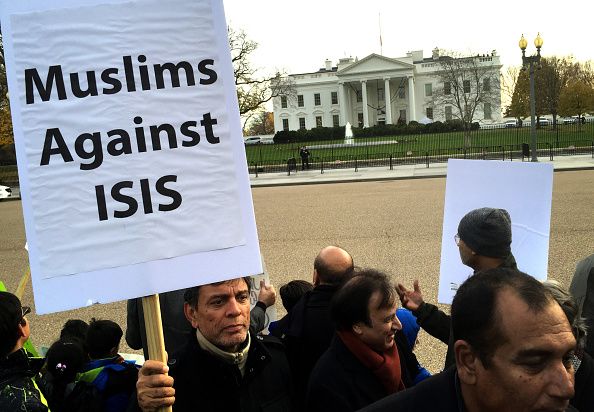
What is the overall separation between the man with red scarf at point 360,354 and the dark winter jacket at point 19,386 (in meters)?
1.11

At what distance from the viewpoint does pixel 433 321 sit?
327cm

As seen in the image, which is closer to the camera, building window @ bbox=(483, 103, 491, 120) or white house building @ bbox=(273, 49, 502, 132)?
building window @ bbox=(483, 103, 491, 120)

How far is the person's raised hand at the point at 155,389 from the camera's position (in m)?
1.94

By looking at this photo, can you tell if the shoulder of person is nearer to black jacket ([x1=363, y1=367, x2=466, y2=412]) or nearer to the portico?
black jacket ([x1=363, y1=367, x2=466, y2=412])

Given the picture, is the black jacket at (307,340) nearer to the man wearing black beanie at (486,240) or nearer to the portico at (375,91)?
the man wearing black beanie at (486,240)

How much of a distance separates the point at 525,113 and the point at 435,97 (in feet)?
32.7

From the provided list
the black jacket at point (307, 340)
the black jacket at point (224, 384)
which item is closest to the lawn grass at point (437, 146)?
the black jacket at point (307, 340)

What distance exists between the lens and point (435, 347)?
225 inches

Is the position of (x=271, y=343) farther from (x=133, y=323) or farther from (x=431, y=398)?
(x=133, y=323)

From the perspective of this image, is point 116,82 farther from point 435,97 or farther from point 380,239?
point 435,97

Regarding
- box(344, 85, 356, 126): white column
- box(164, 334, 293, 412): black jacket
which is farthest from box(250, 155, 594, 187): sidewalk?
box(344, 85, 356, 126): white column

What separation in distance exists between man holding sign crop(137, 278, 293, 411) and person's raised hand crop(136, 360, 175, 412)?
1.02 ft

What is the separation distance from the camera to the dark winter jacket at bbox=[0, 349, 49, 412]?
7.41ft

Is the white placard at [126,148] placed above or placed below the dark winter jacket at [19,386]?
above
